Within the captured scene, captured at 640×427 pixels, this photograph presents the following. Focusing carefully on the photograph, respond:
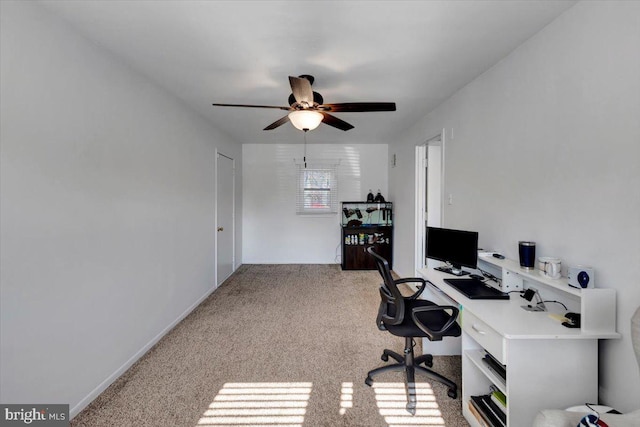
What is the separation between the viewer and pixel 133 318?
232 cm

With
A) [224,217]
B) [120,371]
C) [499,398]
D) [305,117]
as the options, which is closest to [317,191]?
[224,217]

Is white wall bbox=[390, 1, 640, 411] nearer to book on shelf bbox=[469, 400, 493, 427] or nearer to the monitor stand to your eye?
the monitor stand

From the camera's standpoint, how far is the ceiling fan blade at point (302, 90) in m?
1.89

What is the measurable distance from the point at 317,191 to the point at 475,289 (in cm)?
398

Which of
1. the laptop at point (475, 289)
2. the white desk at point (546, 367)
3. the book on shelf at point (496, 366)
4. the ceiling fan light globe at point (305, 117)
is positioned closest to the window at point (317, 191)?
the ceiling fan light globe at point (305, 117)

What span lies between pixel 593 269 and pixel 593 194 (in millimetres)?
395

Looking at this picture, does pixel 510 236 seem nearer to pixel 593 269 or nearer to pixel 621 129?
pixel 593 269

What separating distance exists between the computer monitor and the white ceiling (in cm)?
144

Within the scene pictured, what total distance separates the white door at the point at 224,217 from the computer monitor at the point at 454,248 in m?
3.12

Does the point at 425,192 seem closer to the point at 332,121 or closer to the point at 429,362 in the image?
the point at 332,121

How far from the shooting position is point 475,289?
1.93 meters

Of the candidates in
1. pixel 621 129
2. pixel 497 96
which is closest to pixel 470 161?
pixel 497 96

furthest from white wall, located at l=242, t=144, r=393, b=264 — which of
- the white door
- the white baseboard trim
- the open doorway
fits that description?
the white baseboard trim

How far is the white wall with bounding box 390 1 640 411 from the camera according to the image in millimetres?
1294
